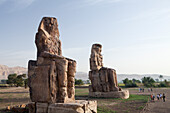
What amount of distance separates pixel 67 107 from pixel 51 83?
4.03 feet

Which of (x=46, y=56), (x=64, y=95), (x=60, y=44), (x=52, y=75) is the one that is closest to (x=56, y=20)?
(x=60, y=44)

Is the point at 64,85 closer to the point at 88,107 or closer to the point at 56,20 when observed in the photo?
the point at 88,107

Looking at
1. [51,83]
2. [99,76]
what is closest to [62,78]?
[51,83]

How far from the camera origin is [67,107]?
5934 millimetres

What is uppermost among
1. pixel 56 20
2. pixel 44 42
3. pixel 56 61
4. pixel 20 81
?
pixel 56 20

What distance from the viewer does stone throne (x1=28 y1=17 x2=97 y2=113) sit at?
20.6 ft

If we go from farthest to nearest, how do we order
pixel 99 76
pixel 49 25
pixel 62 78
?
pixel 99 76, pixel 49 25, pixel 62 78

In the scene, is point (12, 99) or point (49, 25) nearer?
point (49, 25)

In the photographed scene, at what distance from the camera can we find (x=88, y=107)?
6.36 meters

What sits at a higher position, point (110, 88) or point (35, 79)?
point (35, 79)

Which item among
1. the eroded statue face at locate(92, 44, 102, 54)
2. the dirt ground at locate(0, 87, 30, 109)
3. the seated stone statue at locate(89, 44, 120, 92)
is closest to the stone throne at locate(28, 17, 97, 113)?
the dirt ground at locate(0, 87, 30, 109)

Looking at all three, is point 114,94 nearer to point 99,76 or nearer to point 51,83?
point 99,76

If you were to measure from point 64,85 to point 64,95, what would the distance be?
16.6 inches

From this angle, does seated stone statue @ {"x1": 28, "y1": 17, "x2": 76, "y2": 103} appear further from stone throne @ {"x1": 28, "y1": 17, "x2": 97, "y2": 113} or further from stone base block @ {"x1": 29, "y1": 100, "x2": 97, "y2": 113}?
stone base block @ {"x1": 29, "y1": 100, "x2": 97, "y2": 113}
